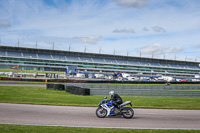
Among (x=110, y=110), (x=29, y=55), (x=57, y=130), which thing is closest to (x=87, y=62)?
(x=29, y=55)

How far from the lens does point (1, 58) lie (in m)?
93.2

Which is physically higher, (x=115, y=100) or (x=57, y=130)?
(x=115, y=100)

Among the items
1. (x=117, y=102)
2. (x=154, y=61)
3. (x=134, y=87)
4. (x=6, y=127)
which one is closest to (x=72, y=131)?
(x=6, y=127)

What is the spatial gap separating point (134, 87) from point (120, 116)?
2649cm

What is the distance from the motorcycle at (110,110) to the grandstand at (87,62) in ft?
252

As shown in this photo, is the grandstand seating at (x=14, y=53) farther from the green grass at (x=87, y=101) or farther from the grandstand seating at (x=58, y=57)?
the green grass at (x=87, y=101)

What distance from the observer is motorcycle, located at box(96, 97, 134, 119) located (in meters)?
12.2

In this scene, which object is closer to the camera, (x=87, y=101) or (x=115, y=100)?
(x=115, y=100)

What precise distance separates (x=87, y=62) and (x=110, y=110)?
324 feet

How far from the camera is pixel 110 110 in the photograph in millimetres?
12344

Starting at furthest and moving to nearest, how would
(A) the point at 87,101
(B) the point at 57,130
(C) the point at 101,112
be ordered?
(A) the point at 87,101 → (C) the point at 101,112 → (B) the point at 57,130

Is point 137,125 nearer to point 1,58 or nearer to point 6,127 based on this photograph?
point 6,127

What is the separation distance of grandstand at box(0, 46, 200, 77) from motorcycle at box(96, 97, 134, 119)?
252 feet

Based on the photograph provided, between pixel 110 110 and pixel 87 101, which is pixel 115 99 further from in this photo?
pixel 87 101
